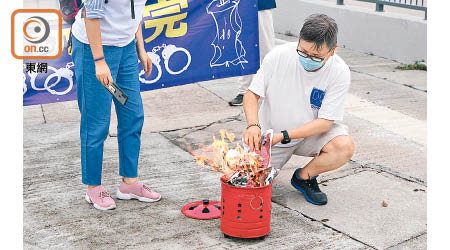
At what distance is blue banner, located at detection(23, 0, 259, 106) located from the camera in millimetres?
5902

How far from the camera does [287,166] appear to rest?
17.3 ft

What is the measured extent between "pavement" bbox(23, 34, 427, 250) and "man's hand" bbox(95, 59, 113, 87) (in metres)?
0.95

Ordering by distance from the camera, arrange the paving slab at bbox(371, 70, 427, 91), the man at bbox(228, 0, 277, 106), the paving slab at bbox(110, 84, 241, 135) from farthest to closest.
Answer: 1. the paving slab at bbox(371, 70, 427, 91)
2. the man at bbox(228, 0, 277, 106)
3. the paving slab at bbox(110, 84, 241, 135)

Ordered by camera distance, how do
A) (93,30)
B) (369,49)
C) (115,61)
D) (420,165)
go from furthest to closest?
(369,49) < (420,165) < (115,61) < (93,30)

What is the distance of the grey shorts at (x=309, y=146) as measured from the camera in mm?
4477

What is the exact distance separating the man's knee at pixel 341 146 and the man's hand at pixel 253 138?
59cm

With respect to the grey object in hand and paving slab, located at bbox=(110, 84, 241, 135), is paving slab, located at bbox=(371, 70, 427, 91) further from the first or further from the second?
the grey object in hand

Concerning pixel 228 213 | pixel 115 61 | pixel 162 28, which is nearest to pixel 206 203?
pixel 228 213

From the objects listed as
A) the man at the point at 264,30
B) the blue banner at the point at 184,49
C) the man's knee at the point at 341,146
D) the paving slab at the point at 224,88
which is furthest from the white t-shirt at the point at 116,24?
the paving slab at the point at 224,88

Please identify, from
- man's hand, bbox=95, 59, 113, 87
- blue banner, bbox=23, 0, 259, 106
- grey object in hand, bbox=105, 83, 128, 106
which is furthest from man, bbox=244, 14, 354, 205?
blue banner, bbox=23, 0, 259, 106

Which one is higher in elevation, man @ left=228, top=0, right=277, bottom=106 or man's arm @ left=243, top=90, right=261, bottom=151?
man @ left=228, top=0, right=277, bottom=106

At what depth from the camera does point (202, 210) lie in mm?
4328

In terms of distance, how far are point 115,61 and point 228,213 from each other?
1249mm

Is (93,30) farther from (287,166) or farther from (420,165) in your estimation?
(420,165)
